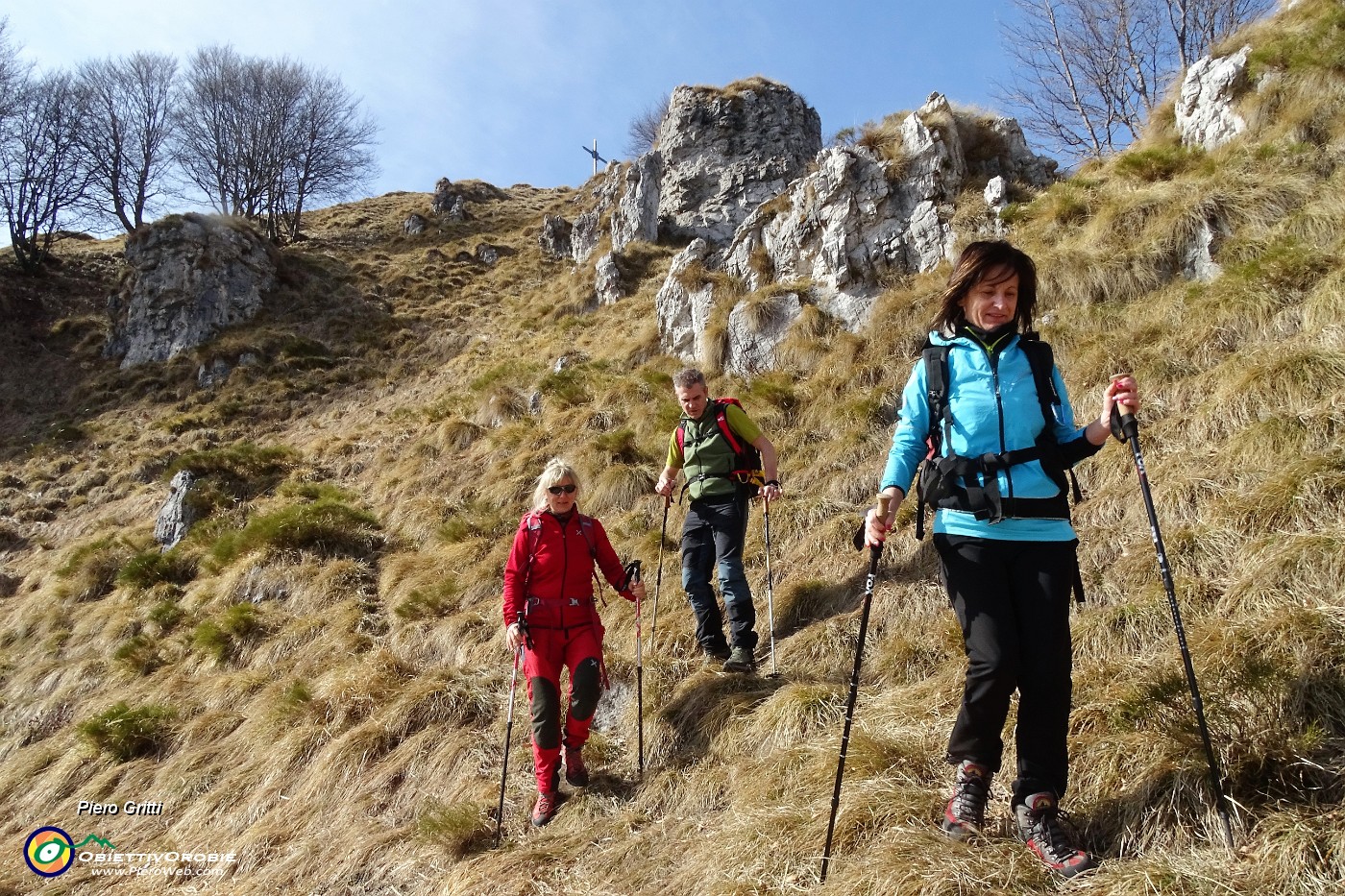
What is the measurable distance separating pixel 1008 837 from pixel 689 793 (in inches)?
83.5

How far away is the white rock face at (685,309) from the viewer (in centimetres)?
1310

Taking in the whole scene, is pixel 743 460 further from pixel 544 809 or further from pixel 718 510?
pixel 544 809

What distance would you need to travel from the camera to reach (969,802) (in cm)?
303

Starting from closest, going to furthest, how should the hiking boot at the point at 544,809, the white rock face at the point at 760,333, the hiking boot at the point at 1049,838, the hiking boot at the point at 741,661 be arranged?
the hiking boot at the point at 1049,838 < the hiking boot at the point at 544,809 < the hiking boot at the point at 741,661 < the white rock face at the point at 760,333

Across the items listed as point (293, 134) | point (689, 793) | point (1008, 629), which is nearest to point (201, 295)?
point (293, 134)

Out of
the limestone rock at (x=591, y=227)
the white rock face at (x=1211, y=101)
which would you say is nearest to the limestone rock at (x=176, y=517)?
the limestone rock at (x=591, y=227)

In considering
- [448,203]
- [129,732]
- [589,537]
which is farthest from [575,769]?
[448,203]

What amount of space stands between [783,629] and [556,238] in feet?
83.1

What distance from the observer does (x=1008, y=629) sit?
2.82m

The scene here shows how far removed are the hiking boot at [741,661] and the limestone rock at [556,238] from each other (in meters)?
24.5

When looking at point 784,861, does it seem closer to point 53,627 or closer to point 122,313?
point 53,627

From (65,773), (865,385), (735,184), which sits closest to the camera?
(65,773)

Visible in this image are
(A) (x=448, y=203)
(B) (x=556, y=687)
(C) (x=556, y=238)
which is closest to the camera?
(B) (x=556, y=687)

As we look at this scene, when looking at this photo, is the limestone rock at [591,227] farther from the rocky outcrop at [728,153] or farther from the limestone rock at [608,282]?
the limestone rock at [608,282]
